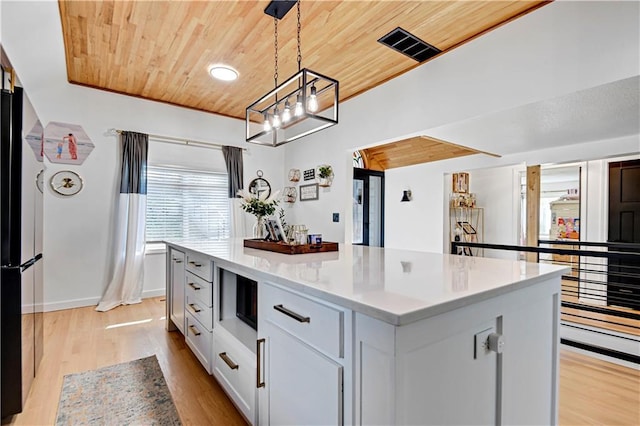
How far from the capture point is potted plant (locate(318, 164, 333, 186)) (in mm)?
4367

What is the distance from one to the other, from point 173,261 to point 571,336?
3.57m

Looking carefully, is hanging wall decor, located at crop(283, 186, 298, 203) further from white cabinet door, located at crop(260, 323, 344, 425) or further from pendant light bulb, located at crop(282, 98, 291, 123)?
white cabinet door, located at crop(260, 323, 344, 425)

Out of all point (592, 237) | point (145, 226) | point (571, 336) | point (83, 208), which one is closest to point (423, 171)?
point (592, 237)

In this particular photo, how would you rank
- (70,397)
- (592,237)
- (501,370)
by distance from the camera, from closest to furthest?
(501,370) → (70,397) → (592,237)

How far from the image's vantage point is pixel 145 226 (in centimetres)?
405

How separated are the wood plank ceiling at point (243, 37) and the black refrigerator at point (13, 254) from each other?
1.24m

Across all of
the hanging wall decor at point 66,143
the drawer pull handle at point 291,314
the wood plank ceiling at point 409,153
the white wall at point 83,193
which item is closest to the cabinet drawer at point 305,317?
the drawer pull handle at point 291,314

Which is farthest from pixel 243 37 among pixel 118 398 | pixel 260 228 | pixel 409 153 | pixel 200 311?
pixel 409 153

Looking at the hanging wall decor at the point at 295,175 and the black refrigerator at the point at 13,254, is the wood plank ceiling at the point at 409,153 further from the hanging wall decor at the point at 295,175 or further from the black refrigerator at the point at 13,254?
the black refrigerator at the point at 13,254

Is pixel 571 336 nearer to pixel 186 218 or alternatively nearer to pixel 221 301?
pixel 221 301

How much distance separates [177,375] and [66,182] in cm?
290

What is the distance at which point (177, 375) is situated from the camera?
2.10 m

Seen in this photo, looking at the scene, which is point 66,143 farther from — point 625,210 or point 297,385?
point 625,210

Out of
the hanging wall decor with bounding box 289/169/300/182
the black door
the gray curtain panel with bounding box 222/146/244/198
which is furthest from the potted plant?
the black door
